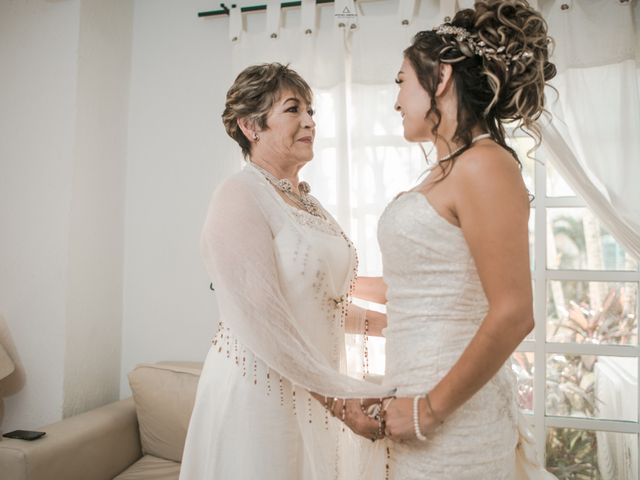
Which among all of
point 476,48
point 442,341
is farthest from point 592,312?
point 476,48

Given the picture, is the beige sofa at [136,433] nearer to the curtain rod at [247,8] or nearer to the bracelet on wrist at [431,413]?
the bracelet on wrist at [431,413]

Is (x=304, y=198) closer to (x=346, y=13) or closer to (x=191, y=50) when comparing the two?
(x=346, y=13)

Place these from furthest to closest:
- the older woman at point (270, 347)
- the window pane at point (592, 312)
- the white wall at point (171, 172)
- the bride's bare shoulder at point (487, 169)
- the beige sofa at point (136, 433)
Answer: the white wall at point (171, 172)
the window pane at point (592, 312)
the beige sofa at point (136, 433)
the older woman at point (270, 347)
the bride's bare shoulder at point (487, 169)

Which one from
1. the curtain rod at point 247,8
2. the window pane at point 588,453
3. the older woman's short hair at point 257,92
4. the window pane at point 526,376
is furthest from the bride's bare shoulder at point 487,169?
the window pane at point 588,453

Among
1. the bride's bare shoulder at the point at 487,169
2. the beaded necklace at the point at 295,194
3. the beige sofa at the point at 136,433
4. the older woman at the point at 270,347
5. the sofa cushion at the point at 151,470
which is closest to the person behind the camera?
the bride's bare shoulder at the point at 487,169

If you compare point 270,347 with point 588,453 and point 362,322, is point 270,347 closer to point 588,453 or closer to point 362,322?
point 362,322

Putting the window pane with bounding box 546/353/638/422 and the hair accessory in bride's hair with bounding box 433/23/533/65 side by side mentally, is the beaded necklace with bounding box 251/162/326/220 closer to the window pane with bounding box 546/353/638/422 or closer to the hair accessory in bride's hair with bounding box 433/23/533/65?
the hair accessory in bride's hair with bounding box 433/23/533/65

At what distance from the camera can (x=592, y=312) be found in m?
2.20

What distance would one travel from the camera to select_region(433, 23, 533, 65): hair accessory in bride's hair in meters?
1.04

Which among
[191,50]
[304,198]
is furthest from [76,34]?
[304,198]

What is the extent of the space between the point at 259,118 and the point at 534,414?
66.4 inches

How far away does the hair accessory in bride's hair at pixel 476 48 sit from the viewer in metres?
1.04
